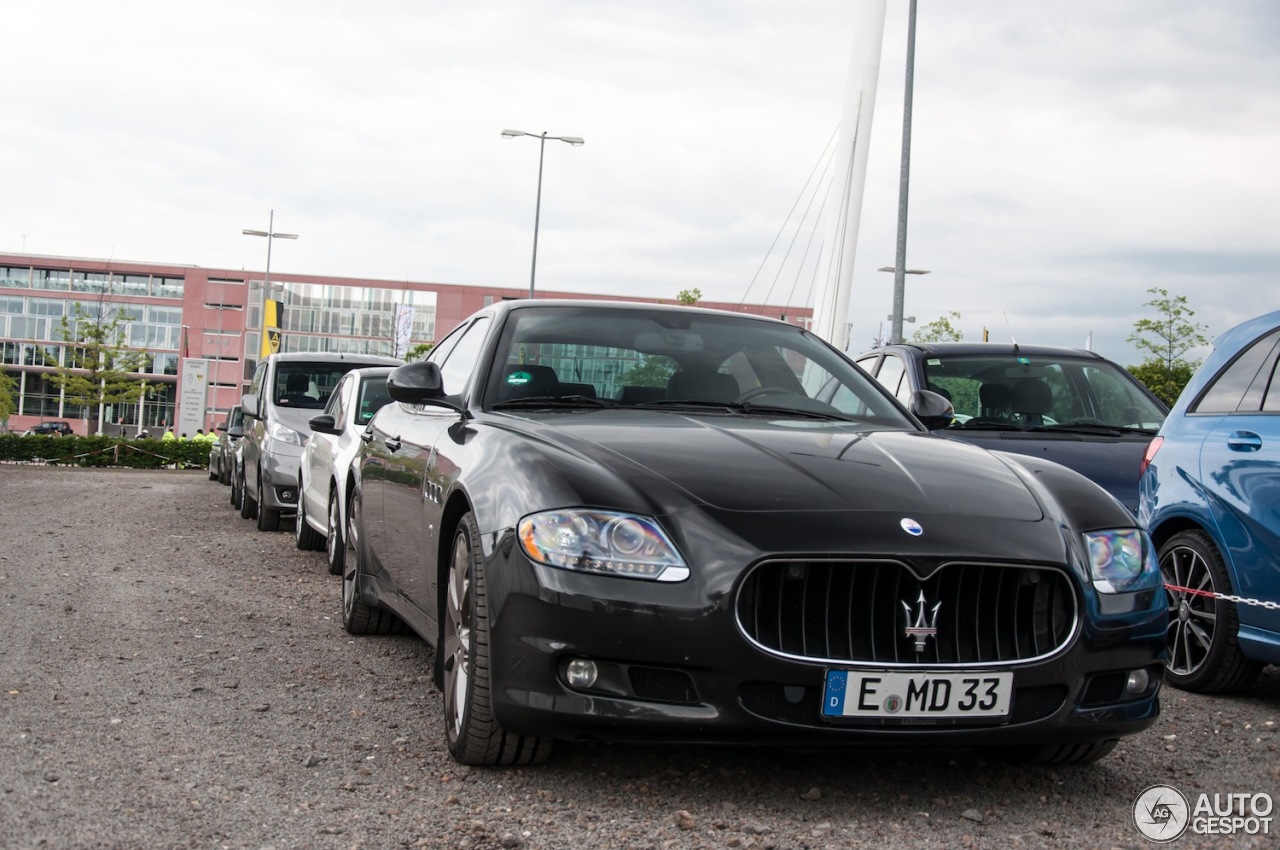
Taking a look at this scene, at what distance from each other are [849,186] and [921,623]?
777 inches

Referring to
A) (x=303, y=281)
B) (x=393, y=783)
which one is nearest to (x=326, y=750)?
(x=393, y=783)

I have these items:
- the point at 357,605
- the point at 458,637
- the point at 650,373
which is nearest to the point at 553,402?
the point at 650,373

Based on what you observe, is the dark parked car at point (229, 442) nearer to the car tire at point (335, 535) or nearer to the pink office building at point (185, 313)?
the car tire at point (335, 535)

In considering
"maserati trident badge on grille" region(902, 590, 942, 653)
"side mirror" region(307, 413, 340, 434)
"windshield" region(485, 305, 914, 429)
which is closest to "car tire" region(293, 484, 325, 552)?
"side mirror" region(307, 413, 340, 434)

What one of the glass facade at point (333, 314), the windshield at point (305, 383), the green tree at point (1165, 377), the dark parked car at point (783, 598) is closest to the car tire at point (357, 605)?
the dark parked car at point (783, 598)

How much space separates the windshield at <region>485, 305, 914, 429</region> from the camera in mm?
5383

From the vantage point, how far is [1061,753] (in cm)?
446

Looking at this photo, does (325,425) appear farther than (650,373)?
Yes

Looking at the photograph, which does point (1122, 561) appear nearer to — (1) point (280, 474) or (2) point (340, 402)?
(2) point (340, 402)

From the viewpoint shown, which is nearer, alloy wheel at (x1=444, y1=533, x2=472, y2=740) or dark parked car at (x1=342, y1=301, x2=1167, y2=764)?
dark parked car at (x1=342, y1=301, x2=1167, y2=764)

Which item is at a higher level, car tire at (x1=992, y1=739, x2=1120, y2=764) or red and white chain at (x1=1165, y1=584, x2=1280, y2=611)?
red and white chain at (x1=1165, y1=584, x2=1280, y2=611)

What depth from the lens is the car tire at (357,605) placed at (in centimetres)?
705

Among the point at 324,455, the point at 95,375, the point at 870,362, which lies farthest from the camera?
the point at 95,375

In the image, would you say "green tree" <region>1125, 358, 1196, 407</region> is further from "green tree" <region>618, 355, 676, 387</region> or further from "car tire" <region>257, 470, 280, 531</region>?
"green tree" <region>618, 355, 676, 387</region>
